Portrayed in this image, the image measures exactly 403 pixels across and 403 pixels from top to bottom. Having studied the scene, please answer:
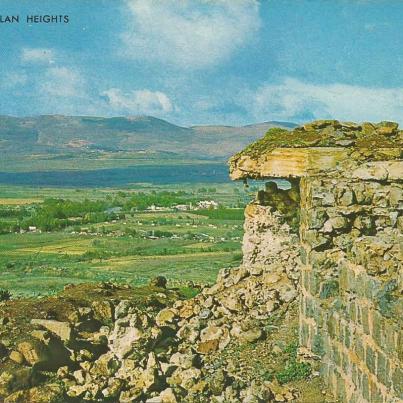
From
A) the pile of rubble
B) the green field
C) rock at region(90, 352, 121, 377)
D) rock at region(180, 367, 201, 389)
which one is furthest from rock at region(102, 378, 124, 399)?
the green field

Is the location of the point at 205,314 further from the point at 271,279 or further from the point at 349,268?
the point at 349,268

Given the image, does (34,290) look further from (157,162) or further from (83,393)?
(157,162)

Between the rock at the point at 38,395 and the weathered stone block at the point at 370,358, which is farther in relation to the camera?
the rock at the point at 38,395

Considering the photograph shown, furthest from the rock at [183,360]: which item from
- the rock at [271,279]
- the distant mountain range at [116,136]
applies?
the distant mountain range at [116,136]

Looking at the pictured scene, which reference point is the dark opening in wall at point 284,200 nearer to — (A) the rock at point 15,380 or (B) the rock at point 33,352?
(B) the rock at point 33,352

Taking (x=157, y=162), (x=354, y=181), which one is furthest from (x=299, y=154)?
(x=157, y=162)
